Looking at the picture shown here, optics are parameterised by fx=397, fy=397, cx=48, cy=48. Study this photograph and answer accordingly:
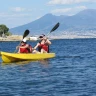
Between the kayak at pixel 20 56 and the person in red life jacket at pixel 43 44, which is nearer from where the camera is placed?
the kayak at pixel 20 56

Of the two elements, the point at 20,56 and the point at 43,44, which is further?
the point at 43,44

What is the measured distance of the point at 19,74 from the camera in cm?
2850

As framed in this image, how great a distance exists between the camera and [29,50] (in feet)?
128

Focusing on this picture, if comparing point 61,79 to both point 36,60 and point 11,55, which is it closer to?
point 11,55

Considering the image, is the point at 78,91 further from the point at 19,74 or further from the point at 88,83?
the point at 19,74

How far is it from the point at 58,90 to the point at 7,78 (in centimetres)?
577

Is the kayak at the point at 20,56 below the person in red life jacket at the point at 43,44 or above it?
below

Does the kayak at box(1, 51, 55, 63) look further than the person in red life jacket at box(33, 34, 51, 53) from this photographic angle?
No

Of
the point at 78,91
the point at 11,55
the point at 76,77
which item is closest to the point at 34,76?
the point at 76,77

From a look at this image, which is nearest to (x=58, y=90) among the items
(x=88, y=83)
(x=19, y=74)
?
(x=88, y=83)

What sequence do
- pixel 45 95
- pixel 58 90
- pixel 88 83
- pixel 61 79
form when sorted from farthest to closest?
pixel 61 79 → pixel 88 83 → pixel 58 90 → pixel 45 95

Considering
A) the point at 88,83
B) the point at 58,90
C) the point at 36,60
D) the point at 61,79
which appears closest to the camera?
the point at 58,90

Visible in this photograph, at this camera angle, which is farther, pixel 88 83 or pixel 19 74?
pixel 19 74

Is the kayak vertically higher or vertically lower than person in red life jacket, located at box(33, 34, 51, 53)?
lower
